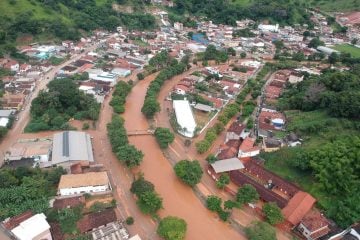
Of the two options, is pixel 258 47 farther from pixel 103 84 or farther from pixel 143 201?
pixel 143 201

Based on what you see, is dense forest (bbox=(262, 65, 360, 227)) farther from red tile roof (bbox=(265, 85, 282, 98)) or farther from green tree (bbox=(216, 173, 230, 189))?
green tree (bbox=(216, 173, 230, 189))

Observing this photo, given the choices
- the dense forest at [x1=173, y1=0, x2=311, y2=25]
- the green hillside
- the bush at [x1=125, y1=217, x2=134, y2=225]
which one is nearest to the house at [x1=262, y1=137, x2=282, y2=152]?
the bush at [x1=125, y1=217, x2=134, y2=225]

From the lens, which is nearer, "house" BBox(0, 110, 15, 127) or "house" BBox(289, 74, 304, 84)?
"house" BBox(0, 110, 15, 127)

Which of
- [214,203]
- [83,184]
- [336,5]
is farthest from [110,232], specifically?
[336,5]

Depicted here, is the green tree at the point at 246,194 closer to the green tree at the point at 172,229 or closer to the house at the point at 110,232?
the green tree at the point at 172,229

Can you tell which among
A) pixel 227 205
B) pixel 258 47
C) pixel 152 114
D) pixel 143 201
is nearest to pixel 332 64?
pixel 258 47
